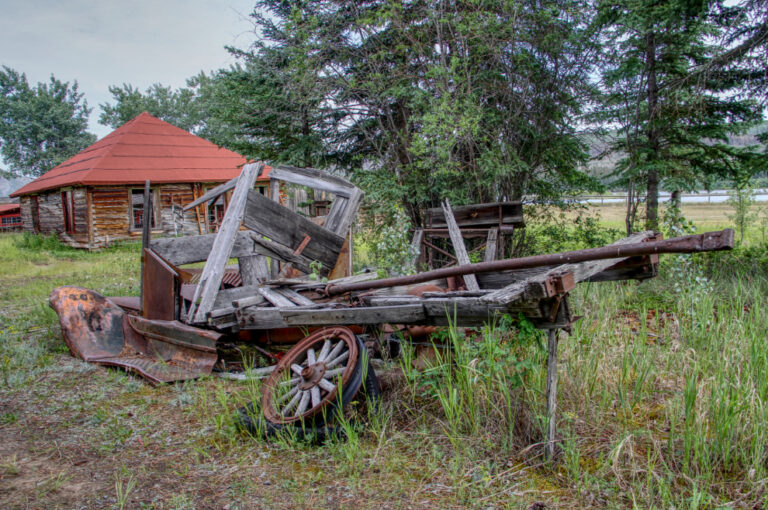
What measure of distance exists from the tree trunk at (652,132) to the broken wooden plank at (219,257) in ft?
20.9

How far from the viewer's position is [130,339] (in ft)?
17.8

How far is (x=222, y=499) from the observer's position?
2664 millimetres

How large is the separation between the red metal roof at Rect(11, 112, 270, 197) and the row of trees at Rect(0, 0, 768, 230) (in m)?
9.82

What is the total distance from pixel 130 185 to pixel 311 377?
60.4 feet

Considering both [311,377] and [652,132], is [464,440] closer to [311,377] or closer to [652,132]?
[311,377]

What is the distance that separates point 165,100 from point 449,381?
43.6 metres

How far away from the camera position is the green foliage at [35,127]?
3612 cm

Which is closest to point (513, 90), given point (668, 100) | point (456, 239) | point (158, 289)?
point (668, 100)

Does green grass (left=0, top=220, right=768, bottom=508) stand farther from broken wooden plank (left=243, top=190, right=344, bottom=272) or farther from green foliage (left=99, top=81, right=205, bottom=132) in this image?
green foliage (left=99, top=81, right=205, bottom=132)

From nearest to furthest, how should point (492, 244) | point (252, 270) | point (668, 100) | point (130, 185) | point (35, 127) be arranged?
point (252, 270)
point (668, 100)
point (492, 244)
point (130, 185)
point (35, 127)

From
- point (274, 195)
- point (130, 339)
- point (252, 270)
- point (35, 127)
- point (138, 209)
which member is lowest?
point (130, 339)

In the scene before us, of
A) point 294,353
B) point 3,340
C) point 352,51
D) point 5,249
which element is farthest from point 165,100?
point 294,353

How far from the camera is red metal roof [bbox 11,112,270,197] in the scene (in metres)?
18.1

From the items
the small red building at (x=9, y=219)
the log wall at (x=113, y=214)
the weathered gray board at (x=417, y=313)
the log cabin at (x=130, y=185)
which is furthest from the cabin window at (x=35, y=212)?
the weathered gray board at (x=417, y=313)
